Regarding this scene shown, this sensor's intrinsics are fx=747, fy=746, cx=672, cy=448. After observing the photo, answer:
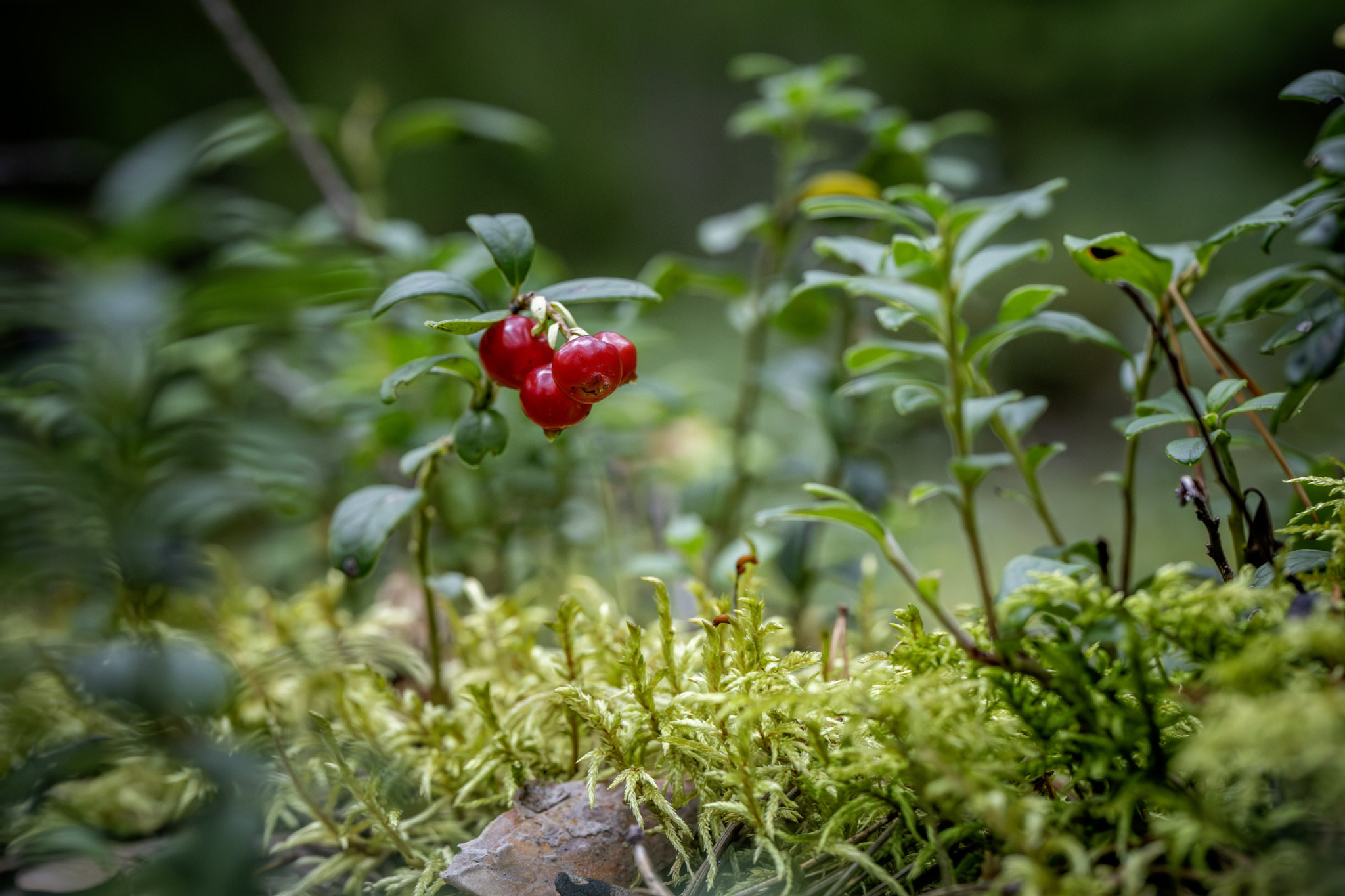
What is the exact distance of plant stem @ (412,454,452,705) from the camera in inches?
22.2

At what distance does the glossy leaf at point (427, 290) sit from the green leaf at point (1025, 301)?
40 cm

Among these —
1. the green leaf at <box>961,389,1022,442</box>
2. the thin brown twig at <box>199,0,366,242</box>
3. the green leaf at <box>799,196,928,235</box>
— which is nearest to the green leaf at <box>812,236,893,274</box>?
the green leaf at <box>799,196,928,235</box>

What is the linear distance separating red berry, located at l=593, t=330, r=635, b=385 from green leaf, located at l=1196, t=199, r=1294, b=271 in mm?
400

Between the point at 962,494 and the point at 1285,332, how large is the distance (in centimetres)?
22

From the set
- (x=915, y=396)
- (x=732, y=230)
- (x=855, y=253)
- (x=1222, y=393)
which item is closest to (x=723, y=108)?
(x=732, y=230)

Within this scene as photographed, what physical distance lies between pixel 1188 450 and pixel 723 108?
299 cm

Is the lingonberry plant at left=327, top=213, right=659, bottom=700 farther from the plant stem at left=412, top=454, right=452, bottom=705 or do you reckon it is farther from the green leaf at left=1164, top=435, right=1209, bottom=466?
the green leaf at left=1164, top=435, right=1209, bottom=466

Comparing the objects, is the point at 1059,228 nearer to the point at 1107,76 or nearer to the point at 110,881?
the point at 1107,76

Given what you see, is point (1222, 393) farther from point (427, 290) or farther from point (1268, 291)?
point (427, 290)

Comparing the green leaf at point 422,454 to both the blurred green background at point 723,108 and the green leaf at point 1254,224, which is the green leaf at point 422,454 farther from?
the blurred green background at point 723,108

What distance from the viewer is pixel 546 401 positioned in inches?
18.4

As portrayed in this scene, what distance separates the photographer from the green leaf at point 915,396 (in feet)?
1.90

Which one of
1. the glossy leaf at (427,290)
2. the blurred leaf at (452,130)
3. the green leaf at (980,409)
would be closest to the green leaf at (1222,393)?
the green leaf at (980,409)

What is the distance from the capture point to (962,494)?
0.56 metres
